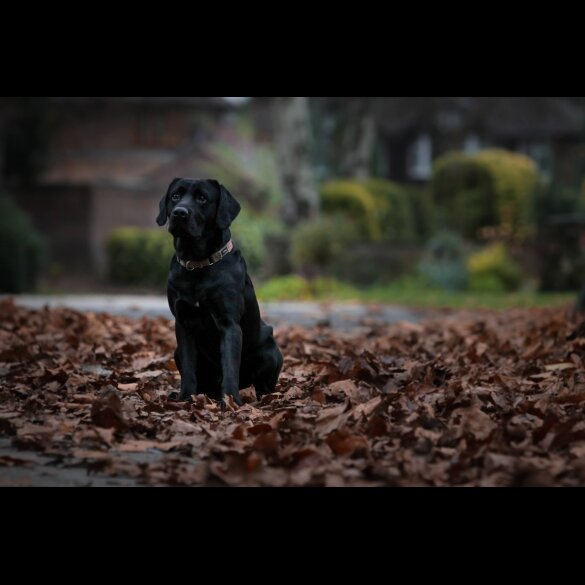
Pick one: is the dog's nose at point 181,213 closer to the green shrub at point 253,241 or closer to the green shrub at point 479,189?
the green shrub at point 253,241

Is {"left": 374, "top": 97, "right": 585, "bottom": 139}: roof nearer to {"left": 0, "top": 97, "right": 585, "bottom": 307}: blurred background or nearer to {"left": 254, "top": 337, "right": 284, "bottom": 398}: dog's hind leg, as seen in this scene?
{"left": 0, "top": 97, "right": 585, "bottom": 307}: blurred background

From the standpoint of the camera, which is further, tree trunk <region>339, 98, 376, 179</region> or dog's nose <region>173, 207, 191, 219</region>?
tree trunk <region>339, 98, 376, 179</region>

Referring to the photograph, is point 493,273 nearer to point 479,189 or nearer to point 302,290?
point 302,290

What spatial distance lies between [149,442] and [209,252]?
1.36 meters

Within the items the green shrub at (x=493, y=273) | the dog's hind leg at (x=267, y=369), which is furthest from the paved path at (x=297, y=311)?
the green shrub at (x=493, y=273)

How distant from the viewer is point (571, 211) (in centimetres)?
2119

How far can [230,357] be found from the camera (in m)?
5.44

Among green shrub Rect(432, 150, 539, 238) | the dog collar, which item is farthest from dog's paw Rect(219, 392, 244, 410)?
green shrub Rect(432, 150, 539, 238)

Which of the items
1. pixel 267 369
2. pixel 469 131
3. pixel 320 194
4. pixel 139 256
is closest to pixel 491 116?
pixel 469 131

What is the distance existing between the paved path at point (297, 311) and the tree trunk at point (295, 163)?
787 centimetres

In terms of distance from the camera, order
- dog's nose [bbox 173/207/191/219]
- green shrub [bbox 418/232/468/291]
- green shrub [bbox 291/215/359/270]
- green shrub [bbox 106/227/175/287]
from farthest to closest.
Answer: green shrub [bbox 106/227/175/287] < green shrub [bbox 418/232/468/291] < green shrub [bbox 291/215/359/270] < dog's nose [bbox 173/207/191/219]

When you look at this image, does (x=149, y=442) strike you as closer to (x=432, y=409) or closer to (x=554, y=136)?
(x=432, y=409)

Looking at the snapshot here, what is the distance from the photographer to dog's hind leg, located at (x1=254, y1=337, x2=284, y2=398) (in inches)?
231

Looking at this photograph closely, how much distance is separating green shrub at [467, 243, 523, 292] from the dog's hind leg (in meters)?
14.2
